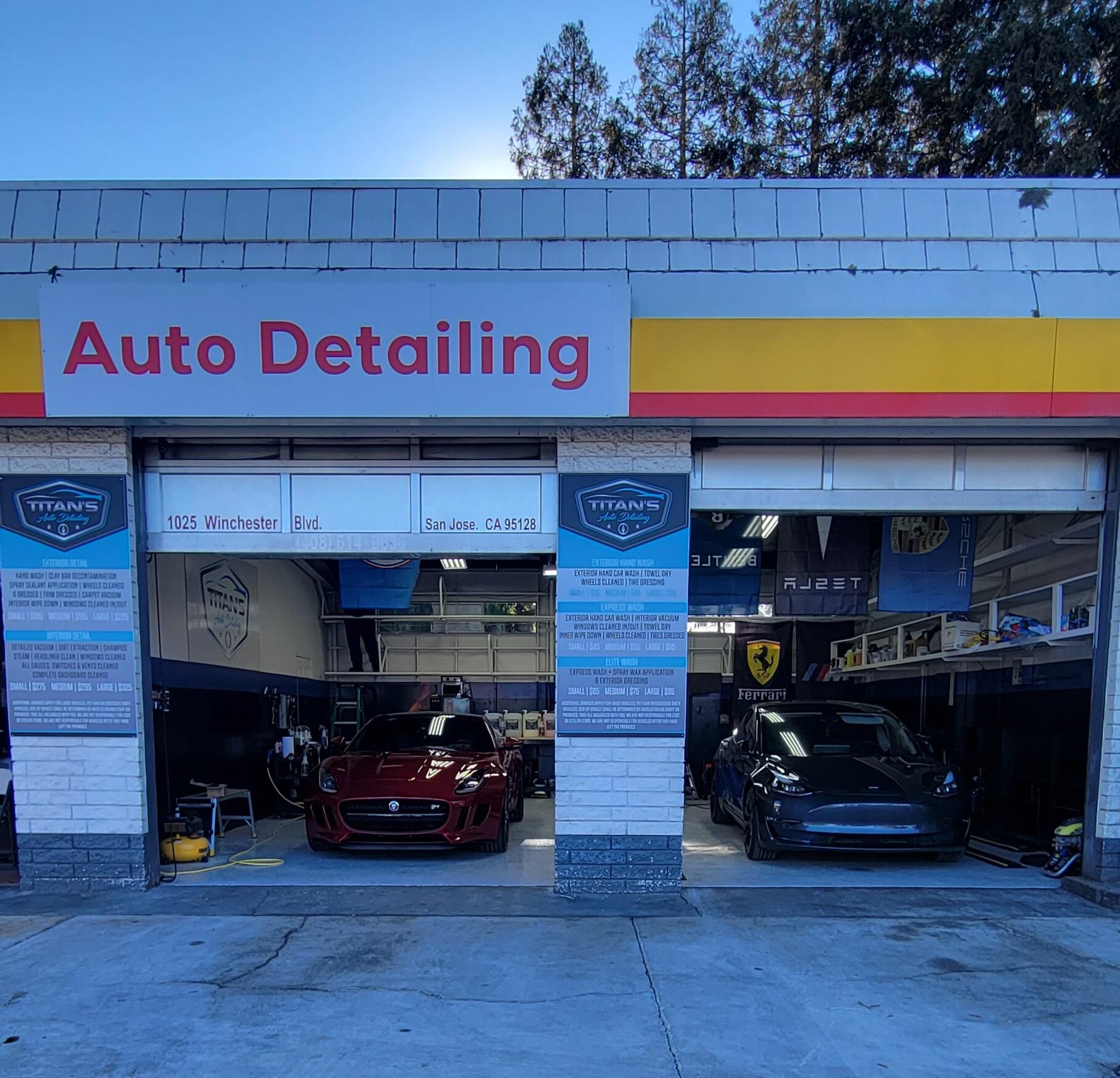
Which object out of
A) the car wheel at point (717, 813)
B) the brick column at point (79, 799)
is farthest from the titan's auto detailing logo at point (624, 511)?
the car wheel at point (717, 813)

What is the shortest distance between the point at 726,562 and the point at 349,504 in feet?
11.1

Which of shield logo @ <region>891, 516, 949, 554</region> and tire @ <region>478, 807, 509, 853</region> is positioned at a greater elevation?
shield logo @ <region>891, 516, 949, 554</region>

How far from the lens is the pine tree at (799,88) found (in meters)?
18.7

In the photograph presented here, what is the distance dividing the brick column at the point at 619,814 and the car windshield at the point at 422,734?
7.54 feet

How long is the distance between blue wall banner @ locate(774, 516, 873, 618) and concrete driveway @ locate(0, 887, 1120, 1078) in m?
2.63

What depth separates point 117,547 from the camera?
5668 millimetres

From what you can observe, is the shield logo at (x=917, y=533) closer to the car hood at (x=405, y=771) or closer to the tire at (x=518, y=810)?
the car hood at (x=405, y=771)

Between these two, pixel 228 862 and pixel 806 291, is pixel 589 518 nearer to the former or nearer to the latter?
pixel 806 291

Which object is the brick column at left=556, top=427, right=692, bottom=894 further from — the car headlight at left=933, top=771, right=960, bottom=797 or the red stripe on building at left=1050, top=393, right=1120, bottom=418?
the red stripe on building at left=1050, top=393, right=1120, bottom=418

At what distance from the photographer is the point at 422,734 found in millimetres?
7926

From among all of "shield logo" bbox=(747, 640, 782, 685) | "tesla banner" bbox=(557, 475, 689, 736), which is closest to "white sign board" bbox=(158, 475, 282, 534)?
"tesla banner" bbox=(557, 475, 689, 736)

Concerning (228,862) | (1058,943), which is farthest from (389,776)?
(1058,943)

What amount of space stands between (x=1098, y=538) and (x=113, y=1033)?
6921 millimetres

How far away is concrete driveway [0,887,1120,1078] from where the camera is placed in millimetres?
3348
